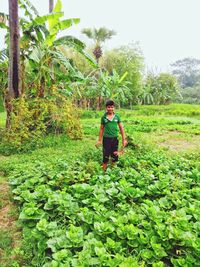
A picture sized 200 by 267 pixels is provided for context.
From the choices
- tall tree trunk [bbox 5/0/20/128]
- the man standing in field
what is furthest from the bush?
the man standing in field

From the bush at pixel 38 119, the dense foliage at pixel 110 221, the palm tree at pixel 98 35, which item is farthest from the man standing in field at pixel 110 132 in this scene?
the palm tree at pixel 98 35

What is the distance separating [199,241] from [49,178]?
9.17ft

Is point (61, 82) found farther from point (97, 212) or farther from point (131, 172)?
point (97, 212)

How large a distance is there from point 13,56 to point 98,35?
54.7ft

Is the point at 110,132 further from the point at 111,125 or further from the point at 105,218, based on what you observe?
the point at 105,218

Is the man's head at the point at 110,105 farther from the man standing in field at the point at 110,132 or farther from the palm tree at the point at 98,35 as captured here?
the palm tree at the point at 98,35

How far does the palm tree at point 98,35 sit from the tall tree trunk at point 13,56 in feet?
51.9

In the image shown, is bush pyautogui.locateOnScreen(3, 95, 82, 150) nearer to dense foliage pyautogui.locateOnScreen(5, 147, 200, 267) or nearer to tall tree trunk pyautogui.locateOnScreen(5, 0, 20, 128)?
tall tree trunk pyautogui.locateOnScreen(5, 0, 20, 128)

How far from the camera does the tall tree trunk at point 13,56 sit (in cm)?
808

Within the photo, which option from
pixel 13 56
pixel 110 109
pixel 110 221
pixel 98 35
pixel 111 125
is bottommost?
pixel 110 221

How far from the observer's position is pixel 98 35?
2361 centimetres

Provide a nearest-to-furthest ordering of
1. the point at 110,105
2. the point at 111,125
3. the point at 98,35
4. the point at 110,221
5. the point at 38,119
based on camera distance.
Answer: the point at 110,221, the point at 110,105, the point at 111,125, the point at 38,119, the point at 98,35

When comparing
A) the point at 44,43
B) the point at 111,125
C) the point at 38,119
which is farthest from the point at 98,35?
the point at 111,125

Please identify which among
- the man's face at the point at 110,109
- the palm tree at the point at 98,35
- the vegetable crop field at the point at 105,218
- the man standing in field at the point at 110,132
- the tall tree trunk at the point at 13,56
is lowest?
the vegetable crop field at the point at 105,218
